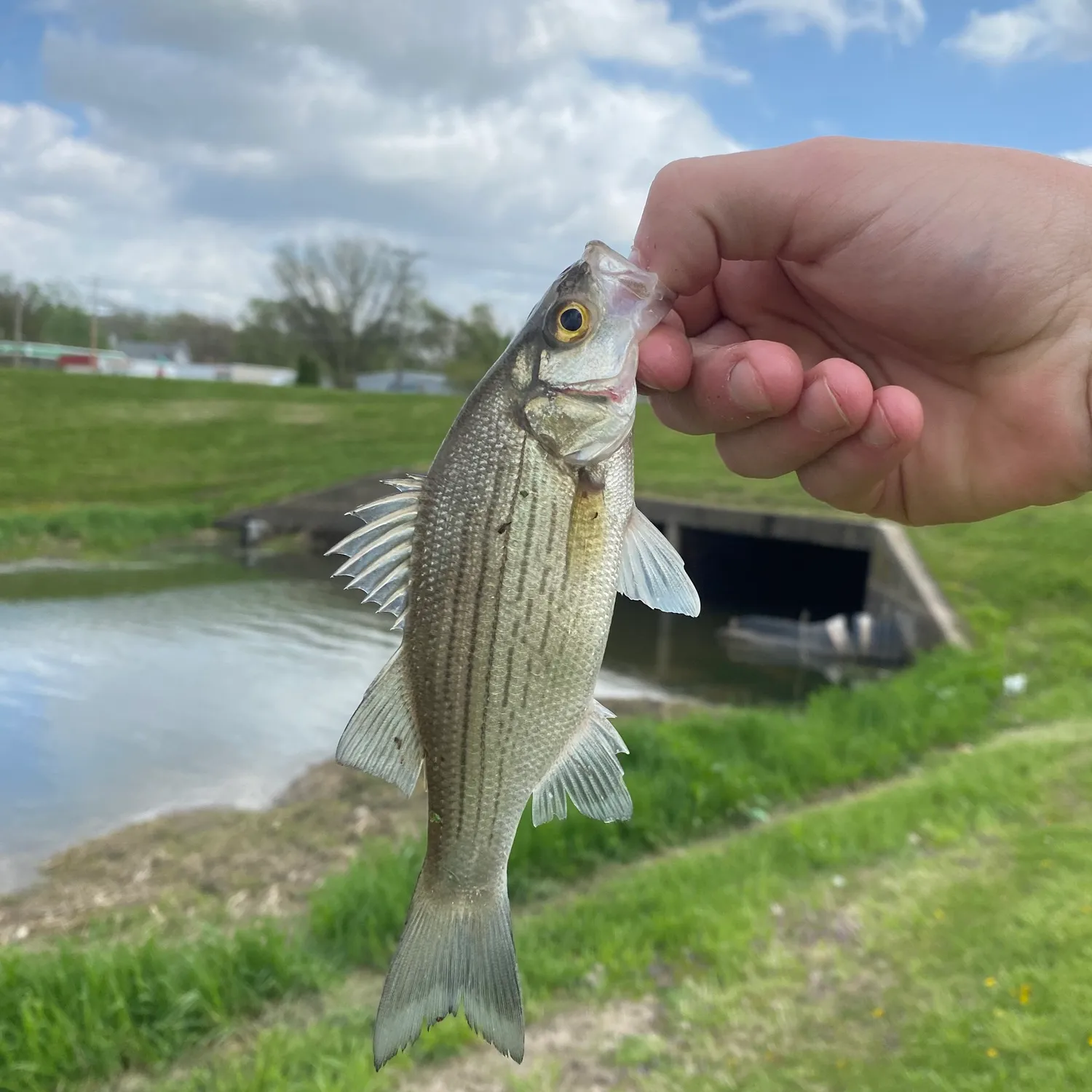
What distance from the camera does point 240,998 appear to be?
181 inches

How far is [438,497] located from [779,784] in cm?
627

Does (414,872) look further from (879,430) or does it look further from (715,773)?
(879,430)

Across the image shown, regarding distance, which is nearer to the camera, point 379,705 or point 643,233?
point 379,705

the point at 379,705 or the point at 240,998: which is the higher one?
the point at 379,705

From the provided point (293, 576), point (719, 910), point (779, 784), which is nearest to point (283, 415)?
point (293, 576)

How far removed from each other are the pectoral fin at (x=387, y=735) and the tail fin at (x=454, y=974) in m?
0.28

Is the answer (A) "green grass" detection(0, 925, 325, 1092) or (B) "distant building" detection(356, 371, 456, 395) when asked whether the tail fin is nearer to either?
(A) "green grass" detection(0, 925, 325, 1092)

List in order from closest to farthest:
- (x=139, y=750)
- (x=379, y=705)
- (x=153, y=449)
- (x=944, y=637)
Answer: (x=379, y=705) → (x=139, y=750) → (x=944, y=637) → (x=153, y=449)

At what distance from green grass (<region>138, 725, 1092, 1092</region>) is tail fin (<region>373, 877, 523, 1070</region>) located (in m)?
2.07

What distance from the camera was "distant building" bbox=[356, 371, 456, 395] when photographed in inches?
2717

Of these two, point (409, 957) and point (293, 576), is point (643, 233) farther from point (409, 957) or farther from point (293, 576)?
point (293, 576)

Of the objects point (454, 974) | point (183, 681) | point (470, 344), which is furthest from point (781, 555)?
point (470, 344)

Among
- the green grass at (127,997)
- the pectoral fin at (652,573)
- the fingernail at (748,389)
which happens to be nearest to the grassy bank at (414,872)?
the green grass at (127,997)

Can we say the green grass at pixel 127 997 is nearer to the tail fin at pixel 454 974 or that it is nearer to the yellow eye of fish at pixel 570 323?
the tail fin at pixel 454 974
